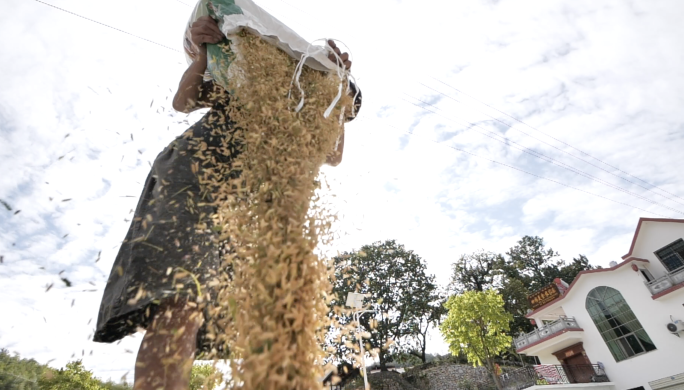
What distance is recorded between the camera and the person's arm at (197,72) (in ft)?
6.53

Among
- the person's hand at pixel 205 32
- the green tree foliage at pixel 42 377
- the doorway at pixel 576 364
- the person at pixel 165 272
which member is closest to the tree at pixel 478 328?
the doorway at pixel 576 364

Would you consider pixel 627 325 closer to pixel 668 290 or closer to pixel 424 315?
pixel 668 290

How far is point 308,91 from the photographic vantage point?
5.64 ft

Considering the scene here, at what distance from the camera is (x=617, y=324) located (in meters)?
15.3

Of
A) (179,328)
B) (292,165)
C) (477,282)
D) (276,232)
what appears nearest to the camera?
(276,232)

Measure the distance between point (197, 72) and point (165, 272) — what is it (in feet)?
4.39

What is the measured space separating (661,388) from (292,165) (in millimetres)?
19464

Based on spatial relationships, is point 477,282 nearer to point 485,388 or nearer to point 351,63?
point 485,388

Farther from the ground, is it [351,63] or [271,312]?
[351,63]

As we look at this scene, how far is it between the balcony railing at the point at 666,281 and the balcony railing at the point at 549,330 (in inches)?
155

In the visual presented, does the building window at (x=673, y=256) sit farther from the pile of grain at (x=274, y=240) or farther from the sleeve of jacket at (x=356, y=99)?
the pile of grain at (x=274, y=240)

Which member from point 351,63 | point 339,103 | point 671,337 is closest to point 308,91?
point 339,103

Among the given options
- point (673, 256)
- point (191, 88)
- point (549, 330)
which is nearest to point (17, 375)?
point (191, 88)

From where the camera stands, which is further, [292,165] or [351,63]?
[351,63]
